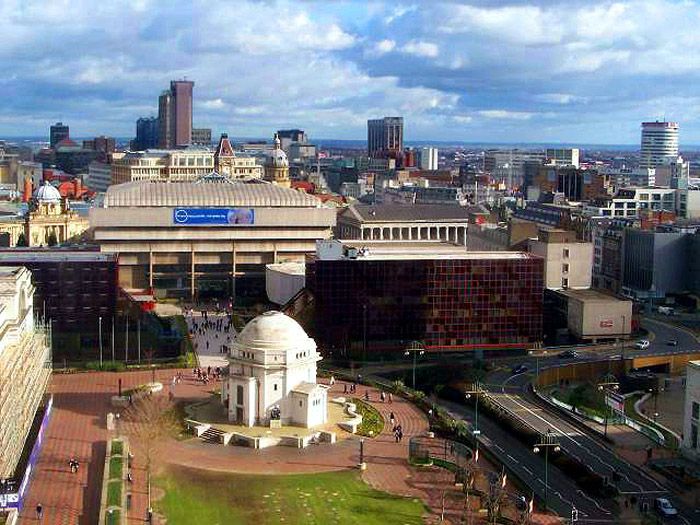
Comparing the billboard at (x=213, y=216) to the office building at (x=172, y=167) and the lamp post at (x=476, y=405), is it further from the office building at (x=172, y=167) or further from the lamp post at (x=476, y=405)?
the office building at (x=172, y=167)

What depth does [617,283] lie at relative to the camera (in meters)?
134

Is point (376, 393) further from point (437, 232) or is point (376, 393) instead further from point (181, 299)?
point (437, 232)

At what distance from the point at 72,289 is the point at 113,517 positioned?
46949mm

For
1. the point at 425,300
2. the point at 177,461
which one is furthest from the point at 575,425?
the point at 177,461

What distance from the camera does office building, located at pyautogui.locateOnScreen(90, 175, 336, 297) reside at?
113 metres

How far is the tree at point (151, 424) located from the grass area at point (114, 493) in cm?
155

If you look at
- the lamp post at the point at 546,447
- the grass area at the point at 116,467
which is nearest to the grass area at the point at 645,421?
the lamp post at the point at 546,447

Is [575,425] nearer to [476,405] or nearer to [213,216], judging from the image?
[476,405]

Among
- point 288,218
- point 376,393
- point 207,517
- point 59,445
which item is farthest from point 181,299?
point 207,517

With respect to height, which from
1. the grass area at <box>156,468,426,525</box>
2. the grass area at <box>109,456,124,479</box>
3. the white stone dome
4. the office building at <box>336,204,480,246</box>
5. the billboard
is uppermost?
the billboard

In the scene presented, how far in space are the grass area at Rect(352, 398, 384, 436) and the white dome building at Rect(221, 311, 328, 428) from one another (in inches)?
103

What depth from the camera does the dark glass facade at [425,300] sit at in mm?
89500

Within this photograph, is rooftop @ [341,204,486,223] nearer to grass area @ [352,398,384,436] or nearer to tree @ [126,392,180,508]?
grass area @ [352,398,384,436]

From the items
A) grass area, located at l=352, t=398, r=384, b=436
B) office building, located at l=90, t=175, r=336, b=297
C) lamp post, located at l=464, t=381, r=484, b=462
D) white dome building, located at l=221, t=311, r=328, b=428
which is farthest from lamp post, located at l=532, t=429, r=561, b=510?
office building, located at l=90, t=175, r=336, b=297
